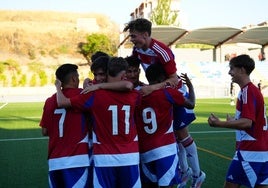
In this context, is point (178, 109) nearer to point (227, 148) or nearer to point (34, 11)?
point (227, 148)

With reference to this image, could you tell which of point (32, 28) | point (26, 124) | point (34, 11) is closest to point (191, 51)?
point (26, 124)

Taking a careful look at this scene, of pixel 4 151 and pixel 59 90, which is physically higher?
pixel 59 90

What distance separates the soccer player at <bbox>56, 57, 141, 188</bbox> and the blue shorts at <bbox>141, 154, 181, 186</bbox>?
1.40 feet

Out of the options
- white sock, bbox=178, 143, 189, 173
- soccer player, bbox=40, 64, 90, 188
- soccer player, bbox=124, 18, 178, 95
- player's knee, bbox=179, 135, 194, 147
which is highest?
soccer player, bbox=124, 18, 178, 95

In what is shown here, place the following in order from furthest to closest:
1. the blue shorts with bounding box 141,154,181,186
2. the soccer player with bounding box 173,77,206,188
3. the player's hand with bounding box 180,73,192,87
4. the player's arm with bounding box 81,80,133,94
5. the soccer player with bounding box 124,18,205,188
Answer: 1. the soccer player with bounding box 173,77,206,188
2. the player's hand with bounding box 180,73,192,87
3. the soccer player with bounding box 124,18,205,188
4. the blue shorts with bounding box 141,154,181,186
5. the player's arm with bounding box 81,80,133,94

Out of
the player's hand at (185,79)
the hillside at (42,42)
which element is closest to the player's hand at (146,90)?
the player's hand at (185,79)

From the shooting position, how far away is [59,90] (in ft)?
14.6

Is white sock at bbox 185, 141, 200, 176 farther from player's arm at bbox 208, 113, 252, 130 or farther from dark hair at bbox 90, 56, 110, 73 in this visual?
dark hair at bbox 90, 56, 110, 73

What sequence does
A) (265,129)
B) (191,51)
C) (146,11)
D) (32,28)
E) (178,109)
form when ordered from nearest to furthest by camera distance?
(265,129) < (178,109) < (191,51) < (146,11) < (32,28)

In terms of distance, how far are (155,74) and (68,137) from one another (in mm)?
1133

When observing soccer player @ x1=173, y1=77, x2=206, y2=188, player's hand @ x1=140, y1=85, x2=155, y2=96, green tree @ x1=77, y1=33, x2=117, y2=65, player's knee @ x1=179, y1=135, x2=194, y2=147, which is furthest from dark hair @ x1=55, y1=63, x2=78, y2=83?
green tree @ x1=77, y1=33, x2=117, y2=65

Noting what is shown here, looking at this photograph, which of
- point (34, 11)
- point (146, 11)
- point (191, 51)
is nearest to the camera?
point (191, 51)

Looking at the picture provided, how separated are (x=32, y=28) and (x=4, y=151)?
8952cm

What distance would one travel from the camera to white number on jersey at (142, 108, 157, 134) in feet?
15.5
